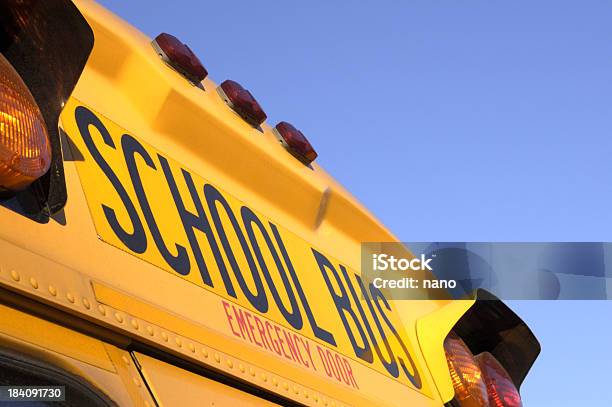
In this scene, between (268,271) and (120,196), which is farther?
(268,271)

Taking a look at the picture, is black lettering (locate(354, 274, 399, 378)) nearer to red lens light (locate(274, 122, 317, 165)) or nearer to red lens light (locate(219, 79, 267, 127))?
red lens light (locate(274, 122, 317, 165))

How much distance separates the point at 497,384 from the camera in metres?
2.81

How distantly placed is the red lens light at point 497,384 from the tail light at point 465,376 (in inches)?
1.3

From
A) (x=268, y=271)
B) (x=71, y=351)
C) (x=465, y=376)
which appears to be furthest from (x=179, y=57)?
(x=465, y=376)

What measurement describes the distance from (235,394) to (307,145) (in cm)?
95

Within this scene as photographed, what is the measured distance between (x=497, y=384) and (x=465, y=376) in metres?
0.13

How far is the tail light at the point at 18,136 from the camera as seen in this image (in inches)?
58.2

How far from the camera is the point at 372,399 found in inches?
93.5

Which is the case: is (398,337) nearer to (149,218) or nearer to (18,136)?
(149,218)

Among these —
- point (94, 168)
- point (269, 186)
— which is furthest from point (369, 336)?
point (94, 168)

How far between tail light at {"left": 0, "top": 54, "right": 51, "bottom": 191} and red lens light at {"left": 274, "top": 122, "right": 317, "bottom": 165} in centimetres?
112
